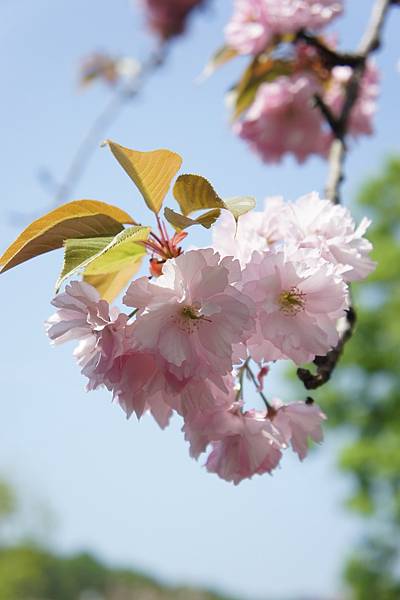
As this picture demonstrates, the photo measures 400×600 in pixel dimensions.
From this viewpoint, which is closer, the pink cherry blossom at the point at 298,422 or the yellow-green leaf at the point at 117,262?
the yellow-green leaf at the point at 117,262

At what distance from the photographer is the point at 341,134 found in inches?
51.6

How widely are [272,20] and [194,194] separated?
1057mm

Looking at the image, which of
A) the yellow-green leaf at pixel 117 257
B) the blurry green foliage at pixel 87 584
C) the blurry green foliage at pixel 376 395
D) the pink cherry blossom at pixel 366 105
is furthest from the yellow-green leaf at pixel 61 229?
the blurry green foliage at pixel 87 584

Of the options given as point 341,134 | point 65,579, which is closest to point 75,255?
point 341,134

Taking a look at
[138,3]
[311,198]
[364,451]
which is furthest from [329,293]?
[364,451]

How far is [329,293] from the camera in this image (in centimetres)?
69

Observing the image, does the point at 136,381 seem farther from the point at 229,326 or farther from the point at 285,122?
the point at 285,122

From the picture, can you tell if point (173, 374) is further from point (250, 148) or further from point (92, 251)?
point (250, 148)

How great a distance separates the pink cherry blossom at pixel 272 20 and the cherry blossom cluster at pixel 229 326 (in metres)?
0.93

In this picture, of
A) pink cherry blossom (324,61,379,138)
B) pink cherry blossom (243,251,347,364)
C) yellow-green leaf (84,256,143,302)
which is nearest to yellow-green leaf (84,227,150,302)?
yellow-green leaf (84,256,143,302)

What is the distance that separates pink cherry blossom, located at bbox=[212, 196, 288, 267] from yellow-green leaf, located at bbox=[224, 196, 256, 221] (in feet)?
0.10

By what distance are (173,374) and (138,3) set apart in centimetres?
544

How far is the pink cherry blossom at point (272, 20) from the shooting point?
5.26ft

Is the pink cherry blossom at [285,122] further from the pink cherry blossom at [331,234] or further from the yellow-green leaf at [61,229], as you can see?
the yellow-green leaf at [61,229]
